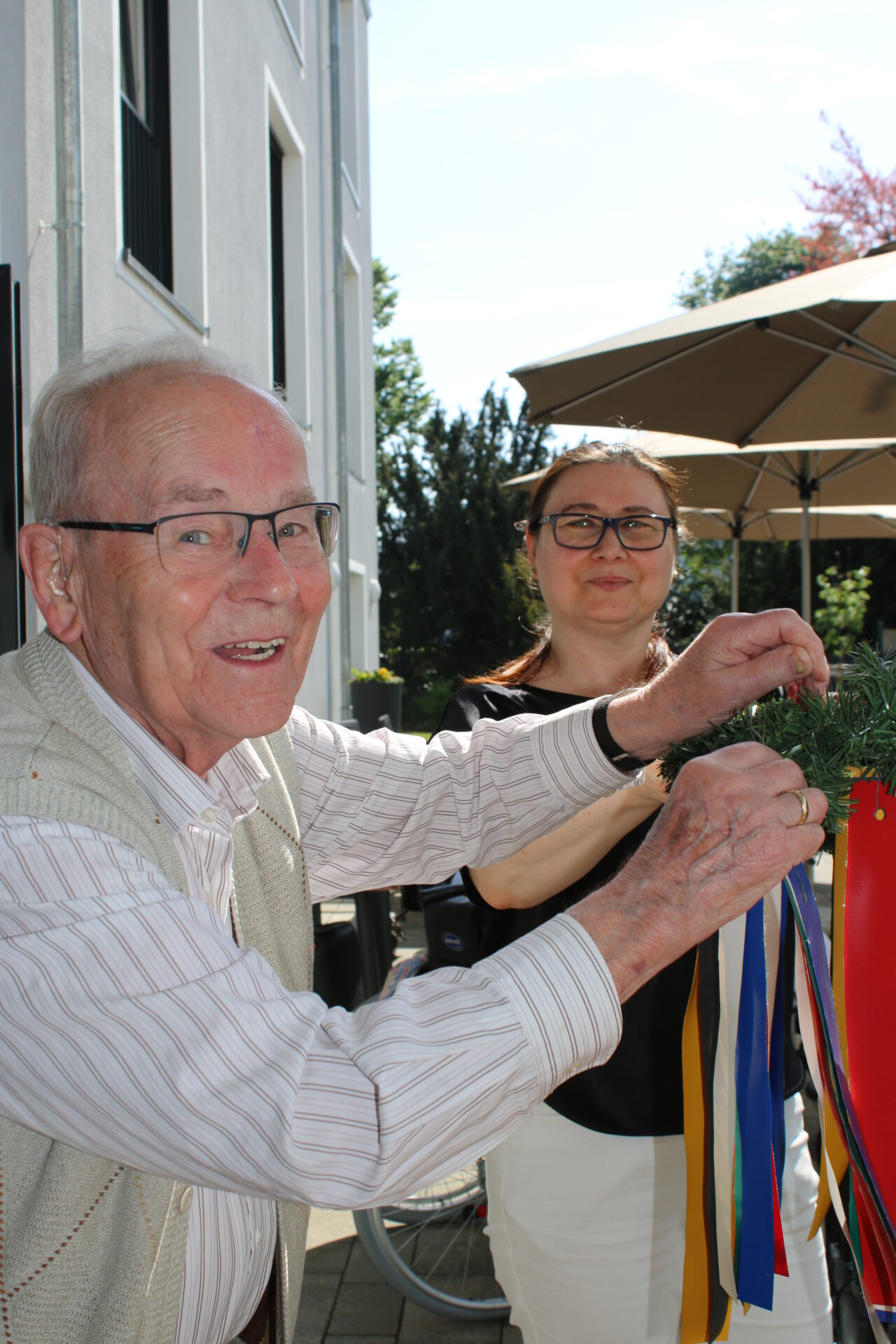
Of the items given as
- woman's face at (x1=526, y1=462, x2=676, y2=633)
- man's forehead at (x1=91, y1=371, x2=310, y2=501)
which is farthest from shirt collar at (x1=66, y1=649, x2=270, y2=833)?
woman's face at (x1=526, y1=462, x2=676, y2=633)

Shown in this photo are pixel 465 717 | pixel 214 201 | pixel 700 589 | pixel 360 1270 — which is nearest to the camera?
pixel 465 717

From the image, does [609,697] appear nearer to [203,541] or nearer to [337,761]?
[337,761]

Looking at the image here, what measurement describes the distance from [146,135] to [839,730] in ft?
21.6

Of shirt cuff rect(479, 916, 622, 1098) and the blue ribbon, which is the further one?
the blue ribbon

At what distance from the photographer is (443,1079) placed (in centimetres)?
104

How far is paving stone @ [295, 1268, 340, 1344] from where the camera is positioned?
3287 millimetres

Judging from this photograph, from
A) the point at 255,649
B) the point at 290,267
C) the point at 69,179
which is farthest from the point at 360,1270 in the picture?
the point at 290,267

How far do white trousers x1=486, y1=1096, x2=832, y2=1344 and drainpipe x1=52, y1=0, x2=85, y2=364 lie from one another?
328cm

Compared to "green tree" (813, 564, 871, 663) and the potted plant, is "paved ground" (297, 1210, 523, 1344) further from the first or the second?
"green tree" (813, 564, 871, 663)

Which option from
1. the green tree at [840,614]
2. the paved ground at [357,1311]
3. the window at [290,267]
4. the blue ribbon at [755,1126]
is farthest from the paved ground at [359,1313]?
the green tree at [840,614]

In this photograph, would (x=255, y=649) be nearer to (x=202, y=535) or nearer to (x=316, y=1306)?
(x=202, y=535)

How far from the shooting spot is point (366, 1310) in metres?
3.44

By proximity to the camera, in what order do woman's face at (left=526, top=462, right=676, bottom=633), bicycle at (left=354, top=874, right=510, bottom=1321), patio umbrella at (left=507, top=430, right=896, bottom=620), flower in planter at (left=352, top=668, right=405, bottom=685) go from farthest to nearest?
flower in planter at (left=352, top=668, right=405, bottom=685), patio umbrella at (left=507, top=430, right=896, bottom=620), bicycle at (left=354, top=874, right=510, bottom=1321), woman's face at (left=526, top=462, right=676, bottom=633)

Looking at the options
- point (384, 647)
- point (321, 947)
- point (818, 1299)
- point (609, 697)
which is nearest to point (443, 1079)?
point (609, 697)
